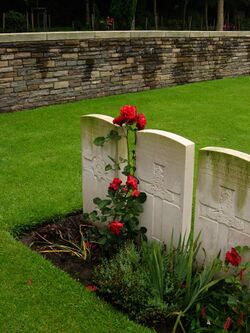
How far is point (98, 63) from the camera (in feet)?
31.1

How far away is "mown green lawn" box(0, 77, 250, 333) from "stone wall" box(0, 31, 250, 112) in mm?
315

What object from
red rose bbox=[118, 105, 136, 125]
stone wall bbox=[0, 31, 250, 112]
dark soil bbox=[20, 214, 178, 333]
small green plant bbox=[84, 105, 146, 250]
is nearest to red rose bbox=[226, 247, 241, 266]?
small green plant bbox=[84, 105, 146, 250]

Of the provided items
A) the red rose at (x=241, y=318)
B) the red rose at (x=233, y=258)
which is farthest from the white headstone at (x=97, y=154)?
the red rose at (x=241, y=318)

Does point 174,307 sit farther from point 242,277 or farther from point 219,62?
point 219,62

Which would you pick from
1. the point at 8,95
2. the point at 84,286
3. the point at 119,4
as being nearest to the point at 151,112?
the point at 8,95

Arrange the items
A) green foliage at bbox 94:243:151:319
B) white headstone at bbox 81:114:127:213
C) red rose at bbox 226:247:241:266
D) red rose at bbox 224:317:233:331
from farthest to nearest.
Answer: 1. white headstone at bbox 81:114:127:213
2. green foliage at bbox 94:243:151:319
3. red rose at bbox 226:247:241:266
4. red rose at bbox 224:317:233:331

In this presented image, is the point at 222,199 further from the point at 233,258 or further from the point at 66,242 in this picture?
the point at 66,242

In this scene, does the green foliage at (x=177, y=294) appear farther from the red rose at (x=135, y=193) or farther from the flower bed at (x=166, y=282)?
the red rose at (x=135, y=193)

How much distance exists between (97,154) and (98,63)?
19.6 feet

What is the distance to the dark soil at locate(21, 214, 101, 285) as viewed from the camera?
140 inches

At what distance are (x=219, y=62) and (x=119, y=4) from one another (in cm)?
767

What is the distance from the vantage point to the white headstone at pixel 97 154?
3652 millimetres

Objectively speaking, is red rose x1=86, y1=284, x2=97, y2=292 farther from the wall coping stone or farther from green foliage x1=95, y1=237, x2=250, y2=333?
the wall coping stone

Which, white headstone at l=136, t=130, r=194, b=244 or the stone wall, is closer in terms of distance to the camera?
white headstone at l=136, t=130, r=194, b=244
